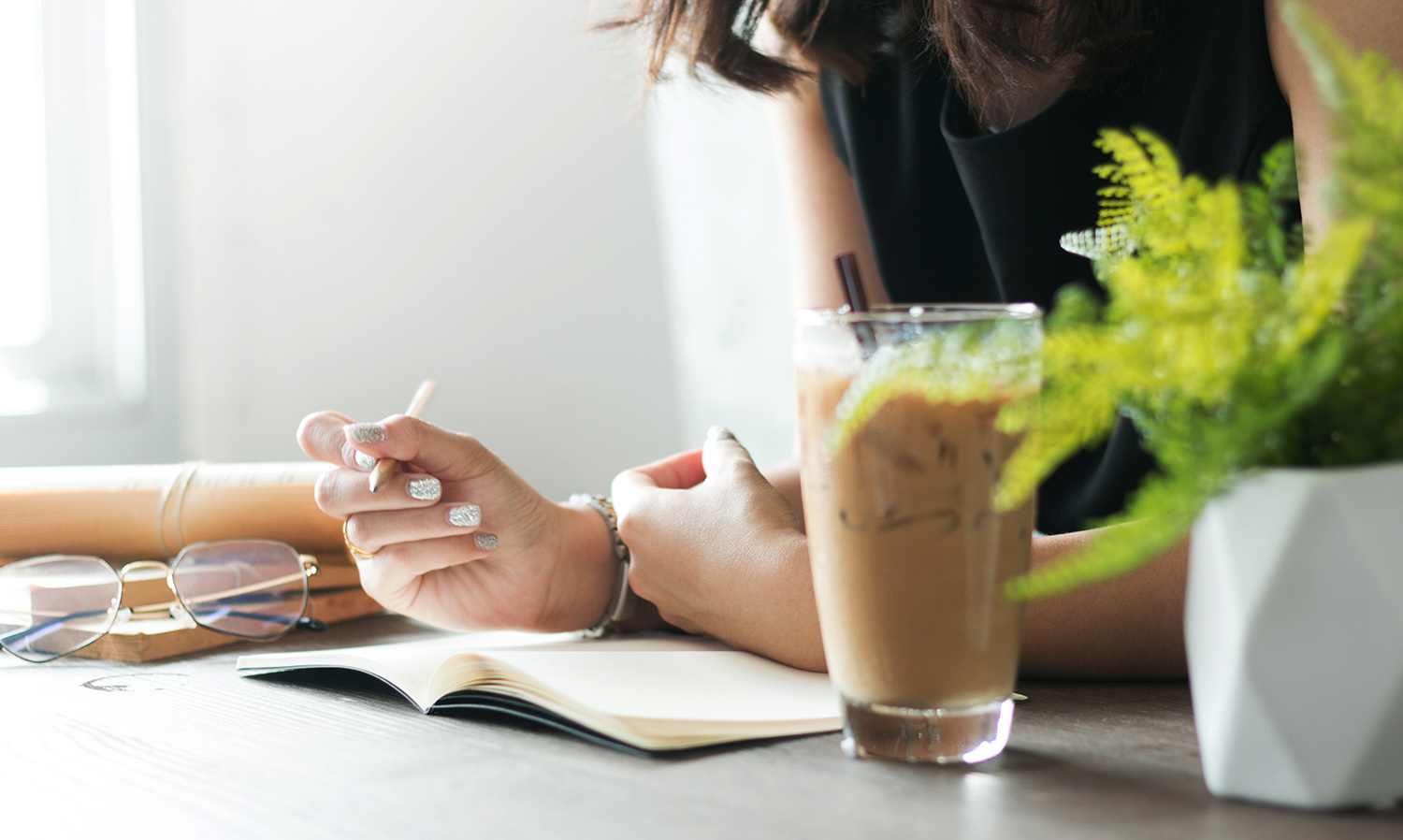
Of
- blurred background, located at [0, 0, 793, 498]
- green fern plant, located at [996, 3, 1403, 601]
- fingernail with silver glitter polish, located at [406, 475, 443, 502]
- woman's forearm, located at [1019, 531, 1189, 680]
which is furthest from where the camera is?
blurred background, located at [0, 0, 793, 498]

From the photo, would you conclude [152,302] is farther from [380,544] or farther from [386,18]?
[380,544]

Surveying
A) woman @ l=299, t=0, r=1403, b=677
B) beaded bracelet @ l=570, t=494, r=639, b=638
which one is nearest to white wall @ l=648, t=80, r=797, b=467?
woman @ l=299, t=0, r=1403, b=677

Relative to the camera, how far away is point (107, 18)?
164 cm

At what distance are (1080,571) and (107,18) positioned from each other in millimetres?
1825

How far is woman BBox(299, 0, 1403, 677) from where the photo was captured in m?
0.65

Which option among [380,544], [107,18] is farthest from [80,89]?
[380,544]

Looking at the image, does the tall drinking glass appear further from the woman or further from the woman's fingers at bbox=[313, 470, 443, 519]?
the woman's fingers at bbox=[313, 470, 443, 519]

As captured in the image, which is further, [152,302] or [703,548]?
[152,302]

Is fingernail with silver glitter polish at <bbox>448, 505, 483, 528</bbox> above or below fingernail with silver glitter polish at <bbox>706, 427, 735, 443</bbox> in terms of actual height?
below

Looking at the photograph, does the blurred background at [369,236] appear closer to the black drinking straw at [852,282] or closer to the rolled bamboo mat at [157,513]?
the rolled bamboo mat at [157,513]

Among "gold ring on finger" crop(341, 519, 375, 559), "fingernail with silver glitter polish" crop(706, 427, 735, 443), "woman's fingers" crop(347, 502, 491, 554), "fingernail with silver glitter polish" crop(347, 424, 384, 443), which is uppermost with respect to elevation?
"fingernail with silver glitter polish" crop(347, 424, 384, 443)

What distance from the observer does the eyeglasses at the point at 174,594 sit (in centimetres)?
79

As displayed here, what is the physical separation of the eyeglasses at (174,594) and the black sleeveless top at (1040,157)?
0.70m

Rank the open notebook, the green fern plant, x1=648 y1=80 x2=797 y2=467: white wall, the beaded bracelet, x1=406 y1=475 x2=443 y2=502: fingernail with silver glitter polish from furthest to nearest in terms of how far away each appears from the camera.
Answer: x1=648 y1=80 x2=797 y2=467: white wall
the beaded bracelet
x1=406 y1=475 x2=443 y2=502: fingernail with silver glitter polish
the open notebook
the green fern plant
